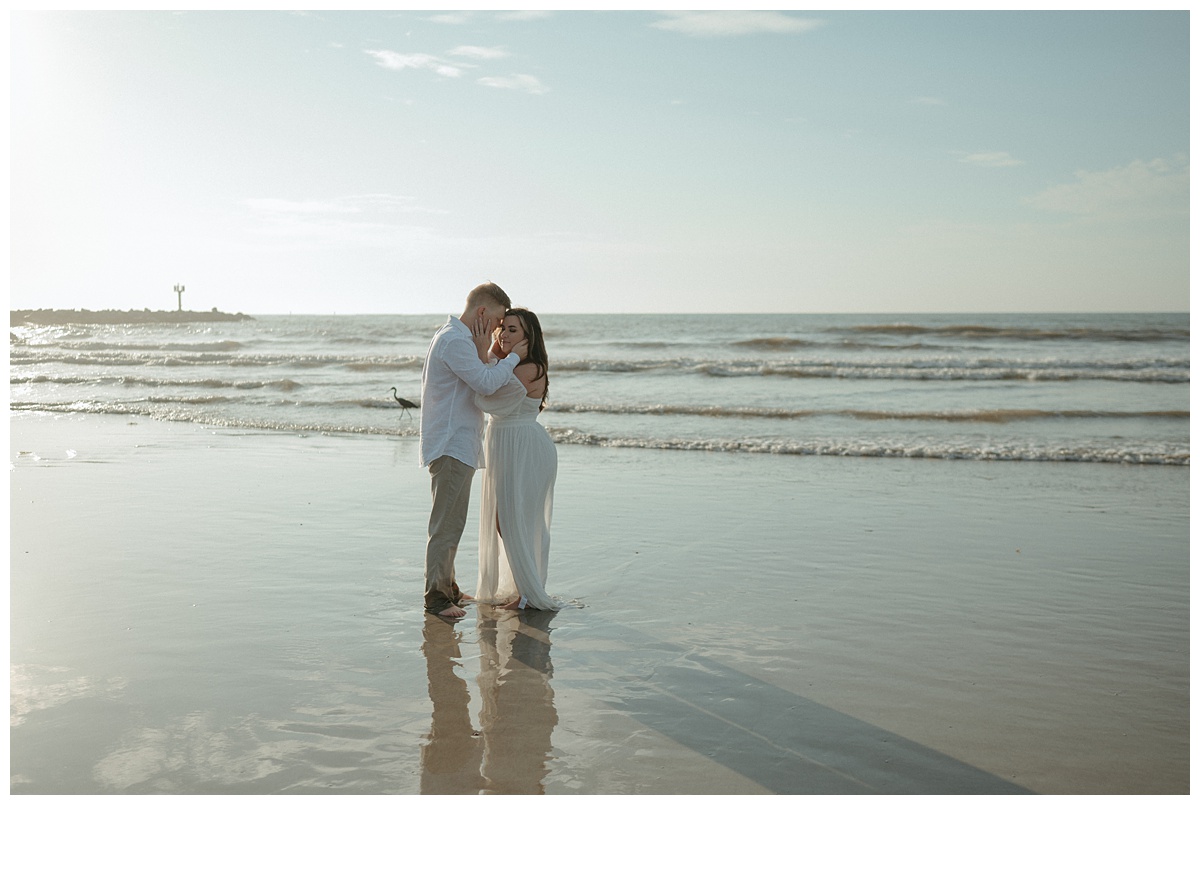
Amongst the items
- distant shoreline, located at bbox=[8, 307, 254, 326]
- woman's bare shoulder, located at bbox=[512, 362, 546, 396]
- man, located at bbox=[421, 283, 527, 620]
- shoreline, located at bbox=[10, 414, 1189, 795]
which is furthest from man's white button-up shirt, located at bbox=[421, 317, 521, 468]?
distant shoreline, located at bbox=[8, 307, 254, 326]

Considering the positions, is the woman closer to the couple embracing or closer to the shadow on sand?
the couple embracing

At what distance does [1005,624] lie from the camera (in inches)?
199

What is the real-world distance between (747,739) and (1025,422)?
1325 cm

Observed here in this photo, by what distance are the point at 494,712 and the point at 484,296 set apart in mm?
2685

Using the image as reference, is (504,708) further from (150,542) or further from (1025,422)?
(1025,422)

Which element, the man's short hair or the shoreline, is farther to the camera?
the man's short hair

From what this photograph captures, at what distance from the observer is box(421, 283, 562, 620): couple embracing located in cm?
537

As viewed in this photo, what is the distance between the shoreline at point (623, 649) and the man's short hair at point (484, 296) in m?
1.80

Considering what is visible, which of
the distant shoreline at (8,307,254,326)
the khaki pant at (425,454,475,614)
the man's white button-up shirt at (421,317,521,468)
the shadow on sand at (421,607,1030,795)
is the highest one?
the distant shoreline at (8,307,254,326)

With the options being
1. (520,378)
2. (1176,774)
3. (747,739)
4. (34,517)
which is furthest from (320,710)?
(34,517)

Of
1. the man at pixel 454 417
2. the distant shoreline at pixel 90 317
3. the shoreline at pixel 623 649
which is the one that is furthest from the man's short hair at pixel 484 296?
the distant shoreline at pixel 90 317

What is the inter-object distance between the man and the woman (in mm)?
93

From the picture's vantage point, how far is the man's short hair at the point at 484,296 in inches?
221

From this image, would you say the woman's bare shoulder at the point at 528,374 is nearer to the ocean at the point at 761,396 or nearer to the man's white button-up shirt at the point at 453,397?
the man's white button-up shirt at the point at 453,397
